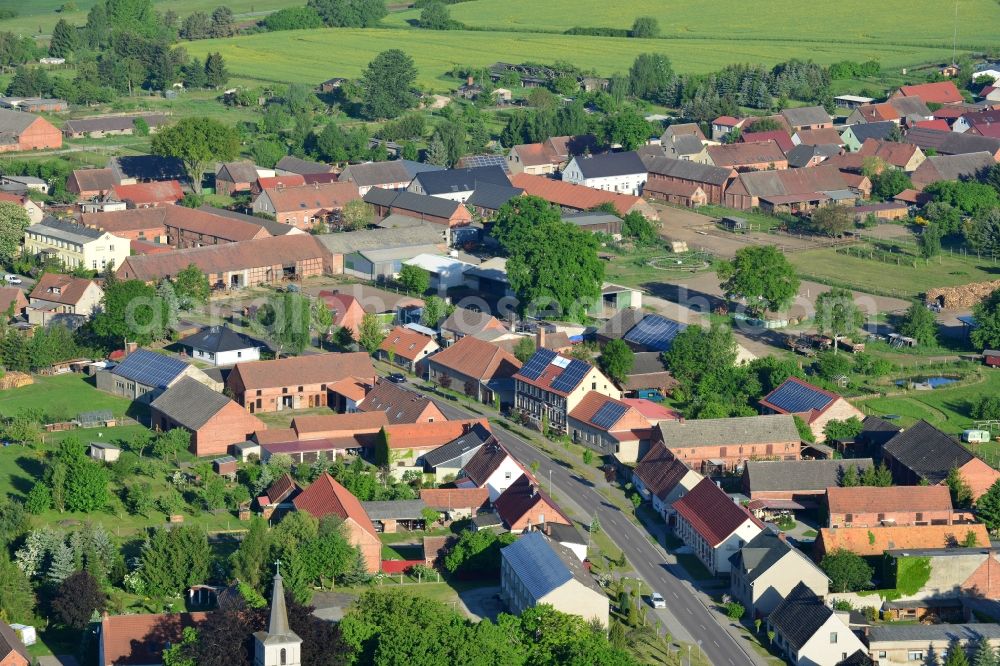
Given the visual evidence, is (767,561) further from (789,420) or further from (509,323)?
(509,323)

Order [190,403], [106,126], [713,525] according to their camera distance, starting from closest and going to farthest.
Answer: [713,525], [190,403], [106,126]

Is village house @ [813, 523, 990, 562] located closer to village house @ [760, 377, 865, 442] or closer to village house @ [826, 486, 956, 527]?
village house @ [826, 486, 956, 527]

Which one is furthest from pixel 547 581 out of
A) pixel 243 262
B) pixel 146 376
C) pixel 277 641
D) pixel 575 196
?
pixel 575 196

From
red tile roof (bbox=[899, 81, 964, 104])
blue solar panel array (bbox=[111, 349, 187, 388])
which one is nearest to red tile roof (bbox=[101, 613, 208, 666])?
blue solar panel array (bbox=[111, 349, 187, 388])

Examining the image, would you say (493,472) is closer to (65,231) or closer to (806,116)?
(65,231)

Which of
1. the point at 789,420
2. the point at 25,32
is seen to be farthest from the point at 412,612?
the point at 25,32
